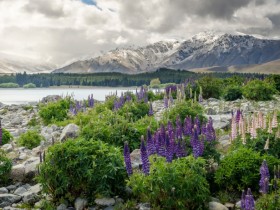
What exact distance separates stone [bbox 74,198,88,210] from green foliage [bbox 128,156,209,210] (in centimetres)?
131

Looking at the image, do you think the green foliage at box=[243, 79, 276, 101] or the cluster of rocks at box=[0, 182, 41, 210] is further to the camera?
→ the green foliage at box=[243, 79, 276, 101]

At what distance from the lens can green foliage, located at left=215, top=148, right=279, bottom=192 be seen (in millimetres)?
8094

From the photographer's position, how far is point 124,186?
8406mm

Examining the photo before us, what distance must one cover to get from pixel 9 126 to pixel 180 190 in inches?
679

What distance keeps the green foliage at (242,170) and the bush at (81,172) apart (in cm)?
224

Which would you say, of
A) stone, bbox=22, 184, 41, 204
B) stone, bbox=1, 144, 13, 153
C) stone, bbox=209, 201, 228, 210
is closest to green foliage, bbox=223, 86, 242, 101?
stone, bbox=1, 144, 13, 153

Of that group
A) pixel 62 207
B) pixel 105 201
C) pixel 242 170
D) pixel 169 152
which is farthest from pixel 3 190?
pixel 242 170

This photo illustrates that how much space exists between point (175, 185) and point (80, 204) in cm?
224

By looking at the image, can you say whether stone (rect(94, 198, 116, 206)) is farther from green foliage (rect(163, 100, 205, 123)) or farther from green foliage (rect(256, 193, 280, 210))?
green foliage (rect(163, 100, 205, 123))

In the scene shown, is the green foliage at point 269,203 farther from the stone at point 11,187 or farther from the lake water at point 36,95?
the lake water at point 36,95

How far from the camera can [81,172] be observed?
807 centimetres

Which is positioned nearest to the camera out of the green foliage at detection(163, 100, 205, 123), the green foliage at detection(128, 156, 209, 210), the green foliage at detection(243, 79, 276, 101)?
the green foliage at detection(128, 156, 209, 210)

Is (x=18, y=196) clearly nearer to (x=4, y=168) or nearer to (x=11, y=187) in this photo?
(x=11, y=187)

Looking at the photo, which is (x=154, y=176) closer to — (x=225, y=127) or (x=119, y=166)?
(x=119, y=166)
